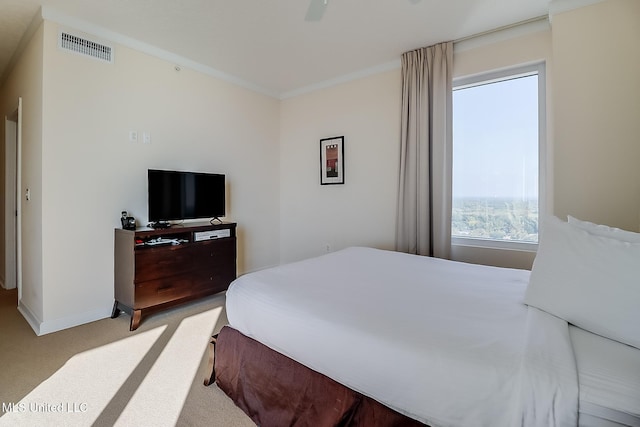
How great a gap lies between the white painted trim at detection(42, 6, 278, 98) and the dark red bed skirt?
2.93 meters

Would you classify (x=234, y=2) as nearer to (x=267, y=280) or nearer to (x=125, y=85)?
(x=125, y=85)

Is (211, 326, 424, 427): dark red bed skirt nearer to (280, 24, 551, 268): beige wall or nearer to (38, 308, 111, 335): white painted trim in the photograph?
(38, 308, 111, 335): white painted trim

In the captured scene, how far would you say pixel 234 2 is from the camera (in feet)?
7.57

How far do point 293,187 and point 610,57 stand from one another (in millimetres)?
3493

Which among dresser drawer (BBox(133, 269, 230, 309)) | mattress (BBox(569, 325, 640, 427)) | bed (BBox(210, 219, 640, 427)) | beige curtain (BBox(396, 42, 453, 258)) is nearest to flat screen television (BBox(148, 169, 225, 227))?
dresser drawer (BBox(133, 269, 230, 309))

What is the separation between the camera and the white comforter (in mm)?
850

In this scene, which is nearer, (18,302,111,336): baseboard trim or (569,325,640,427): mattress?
(569,325,640,427): mattress

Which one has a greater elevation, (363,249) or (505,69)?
(505,69)

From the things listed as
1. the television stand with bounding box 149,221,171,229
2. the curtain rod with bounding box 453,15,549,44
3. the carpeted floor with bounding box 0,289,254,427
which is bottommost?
the carpeted floor with bounding box 0,289,254,427

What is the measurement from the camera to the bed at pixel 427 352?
827 mm

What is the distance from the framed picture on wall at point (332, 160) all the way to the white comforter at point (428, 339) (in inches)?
89.5

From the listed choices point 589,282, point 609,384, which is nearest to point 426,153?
point 589,282

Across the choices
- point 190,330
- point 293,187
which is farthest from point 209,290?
point 293,187

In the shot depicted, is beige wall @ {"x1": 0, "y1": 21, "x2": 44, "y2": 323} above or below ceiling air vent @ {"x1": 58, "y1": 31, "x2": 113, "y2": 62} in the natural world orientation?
below
